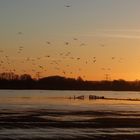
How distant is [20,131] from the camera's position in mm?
39562

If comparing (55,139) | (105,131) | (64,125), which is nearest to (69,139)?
(55,139)

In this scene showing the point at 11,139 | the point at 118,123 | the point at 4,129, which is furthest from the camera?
the point at 118,123

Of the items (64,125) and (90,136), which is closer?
(90,136)

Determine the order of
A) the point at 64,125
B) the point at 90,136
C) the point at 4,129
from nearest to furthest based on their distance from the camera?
the point at 90,136 → the point at 4,129 → the point at 64,125

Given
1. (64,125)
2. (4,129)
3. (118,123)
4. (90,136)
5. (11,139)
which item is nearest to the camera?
(11,139)

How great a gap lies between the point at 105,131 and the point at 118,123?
9.40m

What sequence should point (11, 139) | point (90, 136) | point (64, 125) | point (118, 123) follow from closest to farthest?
1. point (11, 139)
2. point (90, 136)
3. point (64, 125)
4. point (118, 123)

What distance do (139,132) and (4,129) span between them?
1109 cm

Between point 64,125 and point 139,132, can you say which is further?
point 64,125

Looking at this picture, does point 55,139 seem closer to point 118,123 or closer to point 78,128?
point 78,128

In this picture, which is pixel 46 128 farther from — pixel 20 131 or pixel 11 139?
pixel 11 139

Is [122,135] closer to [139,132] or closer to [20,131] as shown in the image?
[139,132]

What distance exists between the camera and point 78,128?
143ft

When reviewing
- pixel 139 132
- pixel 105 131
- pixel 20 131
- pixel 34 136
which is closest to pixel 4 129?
pixel 20 131
